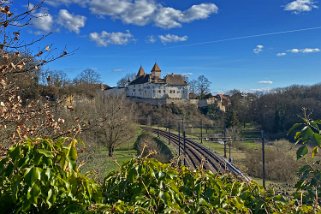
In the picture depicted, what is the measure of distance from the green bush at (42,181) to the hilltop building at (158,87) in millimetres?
65150

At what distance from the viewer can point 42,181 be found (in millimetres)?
1681

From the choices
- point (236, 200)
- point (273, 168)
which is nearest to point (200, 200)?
point (236, 200)

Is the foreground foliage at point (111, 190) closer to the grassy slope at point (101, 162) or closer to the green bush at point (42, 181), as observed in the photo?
the green bush at point (42, 181)

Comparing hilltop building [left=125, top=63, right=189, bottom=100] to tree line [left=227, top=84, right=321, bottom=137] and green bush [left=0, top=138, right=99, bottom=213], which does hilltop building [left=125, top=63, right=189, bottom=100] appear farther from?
green bush [left=0, top=138, right=99, bottom=213]

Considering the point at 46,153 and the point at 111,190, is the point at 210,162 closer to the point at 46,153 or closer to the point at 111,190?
the point at 111,190

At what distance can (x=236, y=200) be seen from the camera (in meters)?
2.12

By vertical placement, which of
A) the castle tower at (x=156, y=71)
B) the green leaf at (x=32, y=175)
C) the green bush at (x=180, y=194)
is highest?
the castle tower at (x=156, y=71)

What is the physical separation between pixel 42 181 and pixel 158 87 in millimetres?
67841

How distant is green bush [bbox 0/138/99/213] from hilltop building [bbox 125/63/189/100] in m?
65.1

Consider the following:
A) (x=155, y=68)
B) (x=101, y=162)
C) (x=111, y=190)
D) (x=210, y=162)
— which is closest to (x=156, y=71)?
(x=155, y=68)

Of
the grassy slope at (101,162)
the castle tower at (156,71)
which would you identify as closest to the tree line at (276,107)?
the castle tower at (156,71)

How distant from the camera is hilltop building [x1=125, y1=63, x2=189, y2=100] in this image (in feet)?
227

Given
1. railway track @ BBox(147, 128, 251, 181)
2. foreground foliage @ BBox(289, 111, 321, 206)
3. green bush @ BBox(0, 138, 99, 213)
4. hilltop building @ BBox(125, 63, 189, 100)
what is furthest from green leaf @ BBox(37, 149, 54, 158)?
hilltop building @ BBox(125, 63, 189, 100)

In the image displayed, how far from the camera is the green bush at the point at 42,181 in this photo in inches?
66.3
